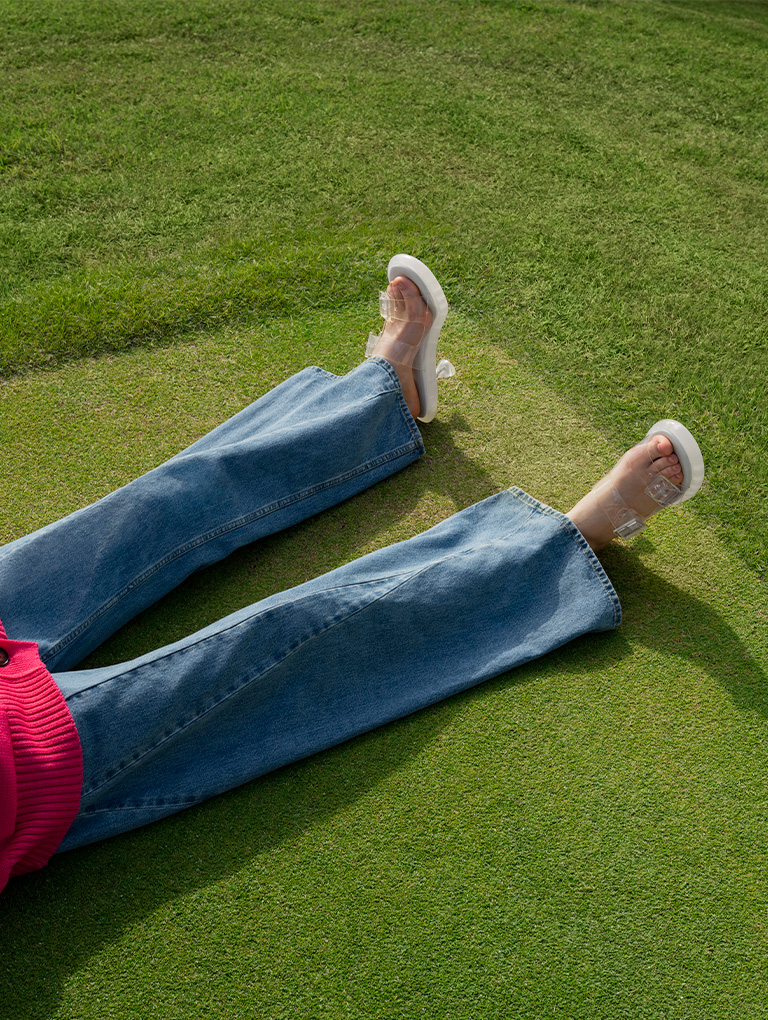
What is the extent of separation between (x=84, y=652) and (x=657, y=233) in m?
2.04

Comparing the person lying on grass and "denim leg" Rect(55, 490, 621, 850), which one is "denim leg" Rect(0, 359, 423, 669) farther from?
"denim leg" Rect(55, 490, 621, 850)

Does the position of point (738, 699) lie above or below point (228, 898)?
above

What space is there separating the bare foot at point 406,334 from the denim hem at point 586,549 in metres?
0.40

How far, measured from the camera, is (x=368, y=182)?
2.86 metres

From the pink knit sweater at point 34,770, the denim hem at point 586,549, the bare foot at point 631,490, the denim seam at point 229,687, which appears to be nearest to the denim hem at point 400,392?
the denim hem at point 586,549

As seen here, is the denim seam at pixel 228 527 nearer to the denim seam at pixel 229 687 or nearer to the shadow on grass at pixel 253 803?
the shadow on grass at pixel 253 803

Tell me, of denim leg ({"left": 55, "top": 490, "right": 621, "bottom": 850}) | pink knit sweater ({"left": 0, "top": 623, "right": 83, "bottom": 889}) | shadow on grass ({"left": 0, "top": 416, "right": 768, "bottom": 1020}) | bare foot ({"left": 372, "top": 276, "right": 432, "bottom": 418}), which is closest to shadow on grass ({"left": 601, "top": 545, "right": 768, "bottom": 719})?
shadow on grass ({"left": 0, "top": 416, "right": 768, "bottom": 1020})

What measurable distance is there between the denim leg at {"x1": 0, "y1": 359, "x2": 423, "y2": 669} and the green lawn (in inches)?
3.3

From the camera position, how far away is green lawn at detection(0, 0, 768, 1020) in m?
1.32

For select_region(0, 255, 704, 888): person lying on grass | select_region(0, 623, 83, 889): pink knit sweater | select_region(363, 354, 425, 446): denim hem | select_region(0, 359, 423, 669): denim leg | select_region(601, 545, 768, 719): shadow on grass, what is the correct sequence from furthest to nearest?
1. select_region(363, 354, 425, 446): denim hem
2. select_region(601, 545, 768, 719): shadow on grass
3. select_region(0, 359, 423, 669): denim leg
4. select_region(0, 255, 704, 888): person lying on grass
5. select_region(0, 623, 83, 889): pink knit sweater

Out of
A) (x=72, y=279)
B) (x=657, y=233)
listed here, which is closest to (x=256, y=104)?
(x=72, y=279)

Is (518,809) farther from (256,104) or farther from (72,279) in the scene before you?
(256,104)

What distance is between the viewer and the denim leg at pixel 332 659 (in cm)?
138

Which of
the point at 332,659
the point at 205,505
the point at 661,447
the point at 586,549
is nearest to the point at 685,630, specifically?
the point at 586,549
